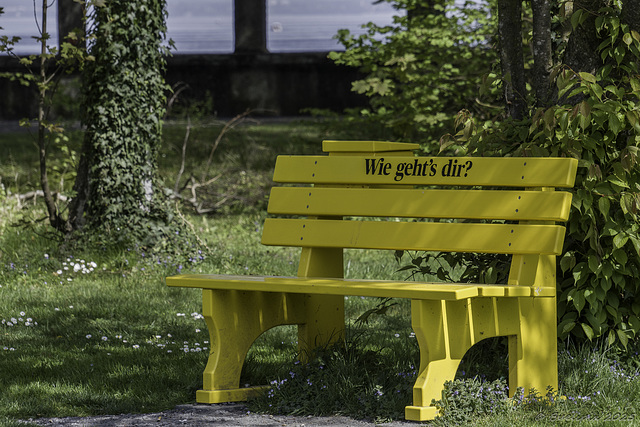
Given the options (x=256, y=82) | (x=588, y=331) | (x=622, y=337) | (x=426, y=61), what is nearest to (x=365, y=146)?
(x=588, y=331)

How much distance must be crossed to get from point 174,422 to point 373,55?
24.0 feet

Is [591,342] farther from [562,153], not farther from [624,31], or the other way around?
[624,31]

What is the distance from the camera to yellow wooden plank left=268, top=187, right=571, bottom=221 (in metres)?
3.75

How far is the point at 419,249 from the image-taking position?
13.2 ft

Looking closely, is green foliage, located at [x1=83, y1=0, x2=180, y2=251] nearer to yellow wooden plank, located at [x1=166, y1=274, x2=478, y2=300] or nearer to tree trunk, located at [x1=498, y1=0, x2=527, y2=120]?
tree trunk, located at [x1=498, y1=0, x2=527, y2=120]

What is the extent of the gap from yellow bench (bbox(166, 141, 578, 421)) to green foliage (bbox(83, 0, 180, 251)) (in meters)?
3.37

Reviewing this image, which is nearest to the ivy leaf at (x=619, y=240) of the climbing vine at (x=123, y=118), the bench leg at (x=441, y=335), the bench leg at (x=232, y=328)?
the bench leg at (x=441, y=335)

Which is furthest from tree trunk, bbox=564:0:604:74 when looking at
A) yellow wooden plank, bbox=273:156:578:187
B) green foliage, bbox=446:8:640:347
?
yellow wooden plank, bbox=273:156:578:187

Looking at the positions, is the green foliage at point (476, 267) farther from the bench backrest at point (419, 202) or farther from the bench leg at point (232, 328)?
the bench leg at point (232, 328)

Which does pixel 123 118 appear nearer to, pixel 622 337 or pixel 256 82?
pixel 622 337

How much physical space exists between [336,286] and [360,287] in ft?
0.36

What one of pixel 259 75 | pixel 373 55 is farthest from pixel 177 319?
pixel 259 75

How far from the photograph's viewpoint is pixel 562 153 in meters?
4.08

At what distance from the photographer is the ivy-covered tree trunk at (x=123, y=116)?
7340 millimetres
